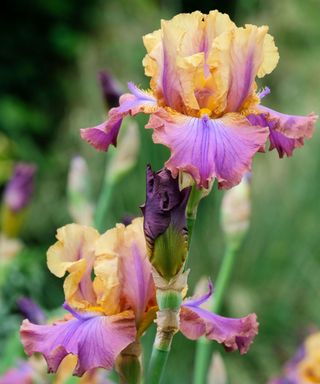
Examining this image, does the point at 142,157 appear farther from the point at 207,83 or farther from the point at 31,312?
the point at 207,83

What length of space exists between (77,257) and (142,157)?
3022 millimetres

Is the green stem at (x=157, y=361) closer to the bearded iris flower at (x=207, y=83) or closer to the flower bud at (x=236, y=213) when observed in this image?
the bearded iris flower at (x=207, y=83)

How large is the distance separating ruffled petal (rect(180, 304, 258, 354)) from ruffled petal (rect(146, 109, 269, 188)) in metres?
0.20

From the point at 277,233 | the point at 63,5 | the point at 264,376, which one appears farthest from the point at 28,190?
the point at 63,5

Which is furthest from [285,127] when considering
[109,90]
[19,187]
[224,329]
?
[19,187]

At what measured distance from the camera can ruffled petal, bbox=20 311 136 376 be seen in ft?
2.89

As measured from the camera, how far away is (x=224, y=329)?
96 cm

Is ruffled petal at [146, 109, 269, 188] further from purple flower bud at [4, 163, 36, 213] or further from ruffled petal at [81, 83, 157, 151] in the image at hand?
purple flower bud at [4, 163, 36, 213]

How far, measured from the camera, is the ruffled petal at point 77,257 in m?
1.01

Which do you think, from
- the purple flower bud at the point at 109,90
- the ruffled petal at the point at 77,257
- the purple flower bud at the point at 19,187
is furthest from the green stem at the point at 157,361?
the purple flower bud at the point at 19,187

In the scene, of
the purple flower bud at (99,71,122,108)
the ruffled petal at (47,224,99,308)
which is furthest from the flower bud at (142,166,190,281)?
the purple flower bud at (99,71,122,108)

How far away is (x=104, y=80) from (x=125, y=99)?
2.55ft

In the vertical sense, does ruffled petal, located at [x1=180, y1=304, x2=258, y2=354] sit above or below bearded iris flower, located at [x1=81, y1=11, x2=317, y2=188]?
below

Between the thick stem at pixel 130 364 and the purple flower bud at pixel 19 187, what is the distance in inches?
57.0
